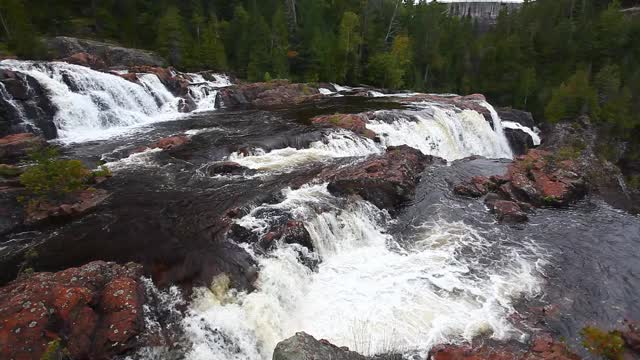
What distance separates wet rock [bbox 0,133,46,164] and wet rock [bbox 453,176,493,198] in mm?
20432

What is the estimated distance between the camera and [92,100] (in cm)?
2450

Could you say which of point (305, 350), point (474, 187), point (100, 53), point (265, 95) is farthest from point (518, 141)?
point (100, 53)

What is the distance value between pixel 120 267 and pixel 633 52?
64.3 metres

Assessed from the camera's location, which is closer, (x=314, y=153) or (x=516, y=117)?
(x=314, y=153)

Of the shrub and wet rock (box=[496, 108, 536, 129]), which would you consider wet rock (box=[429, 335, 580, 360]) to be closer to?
the shrub

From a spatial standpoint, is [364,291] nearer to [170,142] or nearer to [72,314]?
[72,314]

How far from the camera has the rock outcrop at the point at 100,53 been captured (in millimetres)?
33250

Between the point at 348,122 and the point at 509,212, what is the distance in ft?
38.1

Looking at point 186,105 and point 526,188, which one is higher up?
point 186,105

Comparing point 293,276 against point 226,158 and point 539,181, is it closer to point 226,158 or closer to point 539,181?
point 226,158

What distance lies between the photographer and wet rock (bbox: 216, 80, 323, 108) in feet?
109

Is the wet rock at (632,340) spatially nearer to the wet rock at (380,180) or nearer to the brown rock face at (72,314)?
the wet rock at (380,180)

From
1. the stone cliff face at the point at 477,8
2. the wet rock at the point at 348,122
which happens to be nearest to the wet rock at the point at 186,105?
the wet rock at the point at 348,122

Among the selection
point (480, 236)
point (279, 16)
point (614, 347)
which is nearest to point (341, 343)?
point (614, 347)
